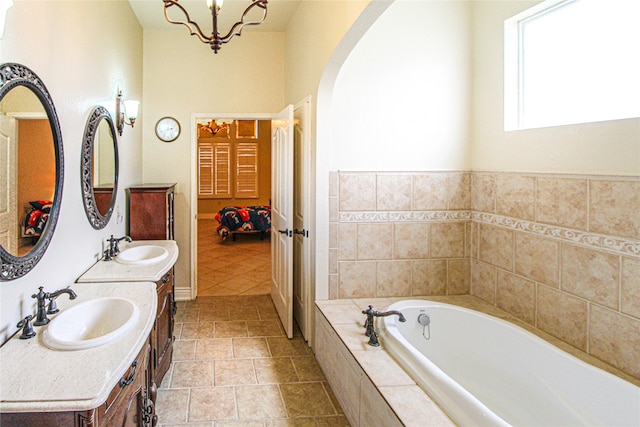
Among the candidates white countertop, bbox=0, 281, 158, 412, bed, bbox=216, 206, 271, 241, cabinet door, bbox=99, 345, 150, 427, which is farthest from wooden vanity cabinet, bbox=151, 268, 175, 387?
bed, bbox=216, 206, 271, 241

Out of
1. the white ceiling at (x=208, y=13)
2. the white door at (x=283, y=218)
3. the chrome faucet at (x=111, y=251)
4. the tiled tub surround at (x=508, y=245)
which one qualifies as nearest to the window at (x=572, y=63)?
the tiled tub surround at (x=508, y=245)

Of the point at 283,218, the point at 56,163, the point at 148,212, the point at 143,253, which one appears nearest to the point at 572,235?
the point at 283,218

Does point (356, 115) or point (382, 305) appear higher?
point (356, 115)

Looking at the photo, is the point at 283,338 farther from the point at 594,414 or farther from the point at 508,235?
the point at 594,414

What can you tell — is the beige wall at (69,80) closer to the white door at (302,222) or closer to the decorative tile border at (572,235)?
the white door at (302,222)

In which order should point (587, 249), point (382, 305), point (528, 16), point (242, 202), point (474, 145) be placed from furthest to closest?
1. point (242, 202)
2. point (474, 145)
3. point (382, 305)
4. point (528, 16)
5. point (587, 249)

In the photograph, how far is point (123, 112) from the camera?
376cm

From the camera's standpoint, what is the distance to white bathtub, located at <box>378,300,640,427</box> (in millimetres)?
A: 1972

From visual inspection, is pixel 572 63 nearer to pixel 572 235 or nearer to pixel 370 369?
pixel 572 235

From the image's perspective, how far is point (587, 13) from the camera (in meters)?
2.61

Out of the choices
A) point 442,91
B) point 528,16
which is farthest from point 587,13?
point 442,91

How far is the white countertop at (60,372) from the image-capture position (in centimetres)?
128

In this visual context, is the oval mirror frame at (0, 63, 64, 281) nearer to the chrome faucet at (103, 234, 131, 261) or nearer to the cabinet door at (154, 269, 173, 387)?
the cabinet door at (154, 269, 173, 387)

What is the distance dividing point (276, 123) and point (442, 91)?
69.1 inches
